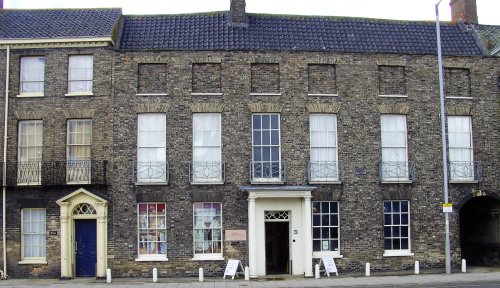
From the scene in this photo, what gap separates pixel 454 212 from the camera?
2550cm

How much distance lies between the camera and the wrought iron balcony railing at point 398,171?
25188 millimetres

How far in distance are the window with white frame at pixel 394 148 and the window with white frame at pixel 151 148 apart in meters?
9.16

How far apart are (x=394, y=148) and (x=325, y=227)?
14.8 feet

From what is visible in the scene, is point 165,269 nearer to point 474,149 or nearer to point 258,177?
point 258,177

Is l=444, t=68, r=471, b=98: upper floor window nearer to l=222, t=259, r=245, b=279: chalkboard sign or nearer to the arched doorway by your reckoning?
the arched doorway

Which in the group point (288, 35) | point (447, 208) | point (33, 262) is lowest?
point (33, 262)

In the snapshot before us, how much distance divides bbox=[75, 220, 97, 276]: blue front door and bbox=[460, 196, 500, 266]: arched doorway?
1637 cm

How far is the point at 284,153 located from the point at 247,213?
2895mm

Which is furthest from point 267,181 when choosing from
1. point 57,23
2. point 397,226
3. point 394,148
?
point 57,23

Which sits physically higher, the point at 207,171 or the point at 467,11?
the point at 467,11

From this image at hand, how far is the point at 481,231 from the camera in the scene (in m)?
27.7

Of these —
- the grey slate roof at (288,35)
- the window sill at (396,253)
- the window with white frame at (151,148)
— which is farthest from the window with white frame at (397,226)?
the window with white frame at (151,148)

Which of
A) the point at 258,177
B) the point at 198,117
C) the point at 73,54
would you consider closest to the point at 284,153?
the point at 258,177

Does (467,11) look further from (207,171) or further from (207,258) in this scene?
(207,258)
